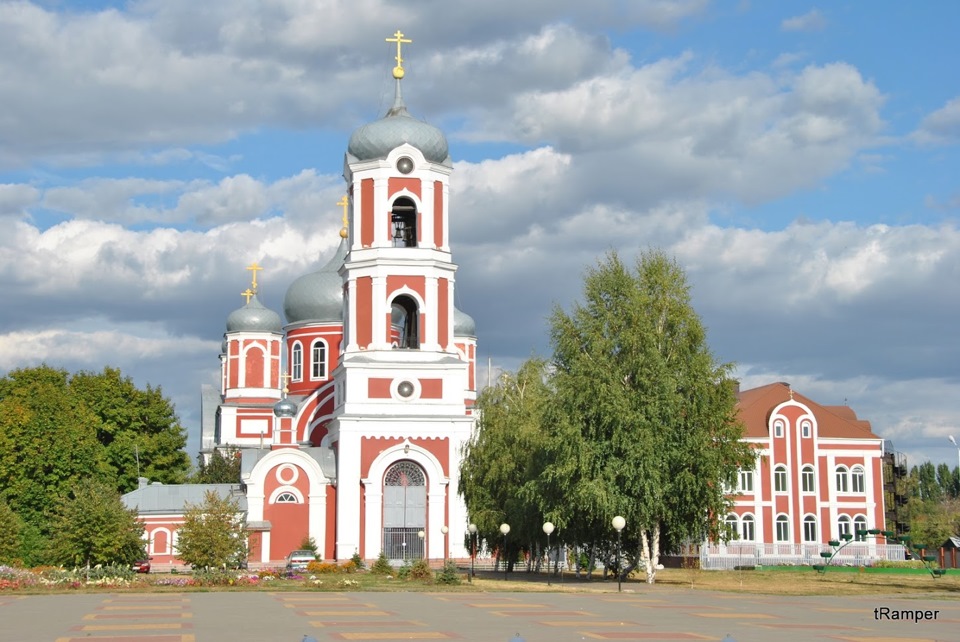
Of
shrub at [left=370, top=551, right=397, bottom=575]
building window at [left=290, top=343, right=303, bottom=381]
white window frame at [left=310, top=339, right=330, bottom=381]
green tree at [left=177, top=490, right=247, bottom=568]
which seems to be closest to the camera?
green tree at [left=177, top=490, right=247, bottom=568]

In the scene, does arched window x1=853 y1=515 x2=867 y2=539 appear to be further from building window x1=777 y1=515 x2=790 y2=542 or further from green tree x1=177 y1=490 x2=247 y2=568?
green tree x1=177 y1=490 x2=247 y2=568

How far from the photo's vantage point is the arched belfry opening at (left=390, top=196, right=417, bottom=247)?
5516 cm

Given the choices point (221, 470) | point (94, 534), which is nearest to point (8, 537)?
point (94, 534)

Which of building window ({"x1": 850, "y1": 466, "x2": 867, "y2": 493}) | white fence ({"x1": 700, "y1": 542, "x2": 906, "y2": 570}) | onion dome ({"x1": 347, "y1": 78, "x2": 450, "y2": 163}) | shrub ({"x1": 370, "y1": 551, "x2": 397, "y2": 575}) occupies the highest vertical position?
onion dome ({"x1": 347, "y1": 78, "x2": 450, "y2": 163})

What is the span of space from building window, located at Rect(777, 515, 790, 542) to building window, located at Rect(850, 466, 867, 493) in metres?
4.17

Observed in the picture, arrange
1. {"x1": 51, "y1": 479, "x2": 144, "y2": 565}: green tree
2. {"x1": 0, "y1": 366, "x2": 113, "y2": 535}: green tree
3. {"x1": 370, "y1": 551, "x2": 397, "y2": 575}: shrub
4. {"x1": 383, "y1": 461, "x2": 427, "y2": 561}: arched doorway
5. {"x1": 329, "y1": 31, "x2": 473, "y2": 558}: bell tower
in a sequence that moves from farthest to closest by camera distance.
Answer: {"x1": 0, "y1": 366, "x2": 113, "y2": 535}: green tree < {"x1": 329, "y1": 31, "x2": 473, "y2": 558}: bell tower < {"x1": 383, "y1": 461, "x2": 427, "y2": 561}: arched doorway < {"x1": 370, "y1": 551, "x2": 397, "y2": 575}: shrub < {"x1": 51, "y1": 479, "x2": 144, "y2": 565}: green tree

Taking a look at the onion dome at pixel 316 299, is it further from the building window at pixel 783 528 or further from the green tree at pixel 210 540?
the green tree at pixel 210 540

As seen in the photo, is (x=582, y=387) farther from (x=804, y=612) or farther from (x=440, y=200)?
(x=440, y=200)

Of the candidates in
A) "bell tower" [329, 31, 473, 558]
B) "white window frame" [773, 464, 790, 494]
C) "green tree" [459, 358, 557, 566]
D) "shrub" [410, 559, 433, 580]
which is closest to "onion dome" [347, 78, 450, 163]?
"bell tower" [329, 31, 473, 558]

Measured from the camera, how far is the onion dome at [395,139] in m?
55.1

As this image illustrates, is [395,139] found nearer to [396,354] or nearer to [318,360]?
[396,354]

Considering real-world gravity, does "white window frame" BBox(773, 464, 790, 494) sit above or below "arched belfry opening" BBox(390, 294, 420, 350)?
below

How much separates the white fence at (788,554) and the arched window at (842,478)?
10.5ft

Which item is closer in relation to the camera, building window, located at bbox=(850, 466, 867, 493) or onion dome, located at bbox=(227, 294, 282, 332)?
building window, located at bbox=(850, 466, 867, 493)
